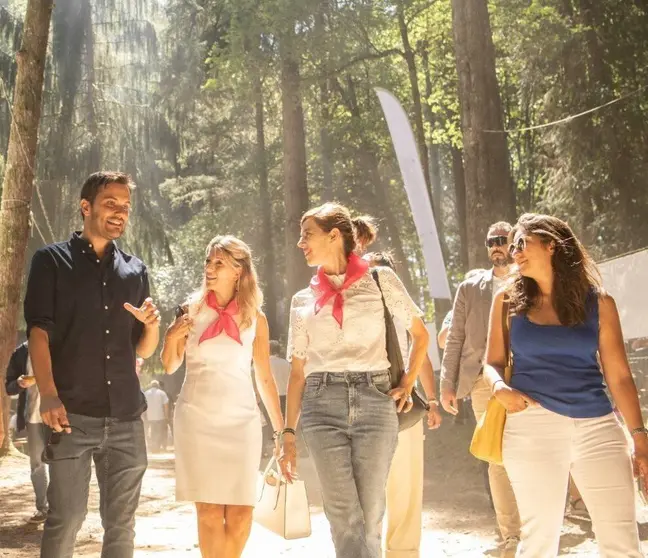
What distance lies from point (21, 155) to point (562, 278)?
1069 centimetres

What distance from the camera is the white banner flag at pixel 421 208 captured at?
14258 mm

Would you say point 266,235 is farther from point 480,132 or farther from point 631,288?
point 631,288

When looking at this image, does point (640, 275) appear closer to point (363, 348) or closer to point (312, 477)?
point (363, 348)

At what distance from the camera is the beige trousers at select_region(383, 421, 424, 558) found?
590 cm

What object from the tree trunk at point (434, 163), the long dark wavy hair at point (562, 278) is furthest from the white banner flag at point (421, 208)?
the tree trunk at point (434, 163)

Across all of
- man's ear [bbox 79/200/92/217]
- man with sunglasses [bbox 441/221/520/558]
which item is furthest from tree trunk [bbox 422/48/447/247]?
man's ear [bbox 79/200/92/217]

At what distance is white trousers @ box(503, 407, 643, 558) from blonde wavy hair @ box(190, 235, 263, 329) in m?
1.91

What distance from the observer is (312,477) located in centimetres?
1347

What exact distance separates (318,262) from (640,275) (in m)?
4.75

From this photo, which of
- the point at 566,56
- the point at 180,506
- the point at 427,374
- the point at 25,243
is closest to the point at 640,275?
the point at 427,374

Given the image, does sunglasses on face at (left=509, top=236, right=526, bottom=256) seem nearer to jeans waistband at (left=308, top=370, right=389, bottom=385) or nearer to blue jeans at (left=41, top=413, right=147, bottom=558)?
jeans waistband at (left=308, top=370, right=389, bottom=385)

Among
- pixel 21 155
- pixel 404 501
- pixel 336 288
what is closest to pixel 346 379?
pixel 336 288

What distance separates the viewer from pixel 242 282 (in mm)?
5535

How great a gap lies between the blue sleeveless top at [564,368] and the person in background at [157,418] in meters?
20.5
